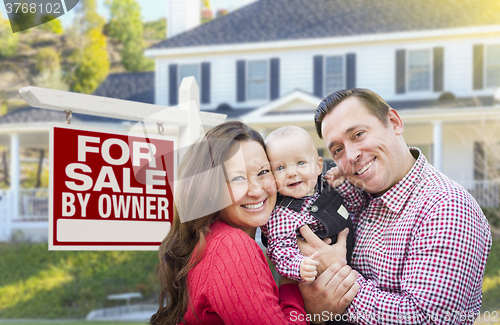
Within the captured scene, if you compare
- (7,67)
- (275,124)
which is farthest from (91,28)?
(275,124)

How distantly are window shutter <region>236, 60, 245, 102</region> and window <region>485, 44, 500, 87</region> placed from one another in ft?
24.3

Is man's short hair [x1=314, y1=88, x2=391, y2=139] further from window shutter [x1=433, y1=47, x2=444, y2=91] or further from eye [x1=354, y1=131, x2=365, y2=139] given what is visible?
window shutter [x1=433, y1=47, x2=444, y2=91]

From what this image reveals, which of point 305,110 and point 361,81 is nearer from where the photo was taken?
point 305,110

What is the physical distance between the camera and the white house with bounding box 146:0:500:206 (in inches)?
561

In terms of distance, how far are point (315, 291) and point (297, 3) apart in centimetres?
1734

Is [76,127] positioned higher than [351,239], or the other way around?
[76,127]

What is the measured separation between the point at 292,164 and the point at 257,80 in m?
13.6

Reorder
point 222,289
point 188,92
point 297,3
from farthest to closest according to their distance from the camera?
point 297,3
point 188,92
point 222,289

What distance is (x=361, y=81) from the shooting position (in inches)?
605

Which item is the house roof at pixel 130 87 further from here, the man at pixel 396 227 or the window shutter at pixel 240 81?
the man at pixel 396 227

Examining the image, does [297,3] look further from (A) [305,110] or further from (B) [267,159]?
(B) [267,159]

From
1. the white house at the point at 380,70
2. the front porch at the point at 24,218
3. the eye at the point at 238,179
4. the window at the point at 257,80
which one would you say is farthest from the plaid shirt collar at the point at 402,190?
the window at the point at 257,80

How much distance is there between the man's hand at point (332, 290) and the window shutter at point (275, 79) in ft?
44.6

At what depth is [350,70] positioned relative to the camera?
15.2 m
